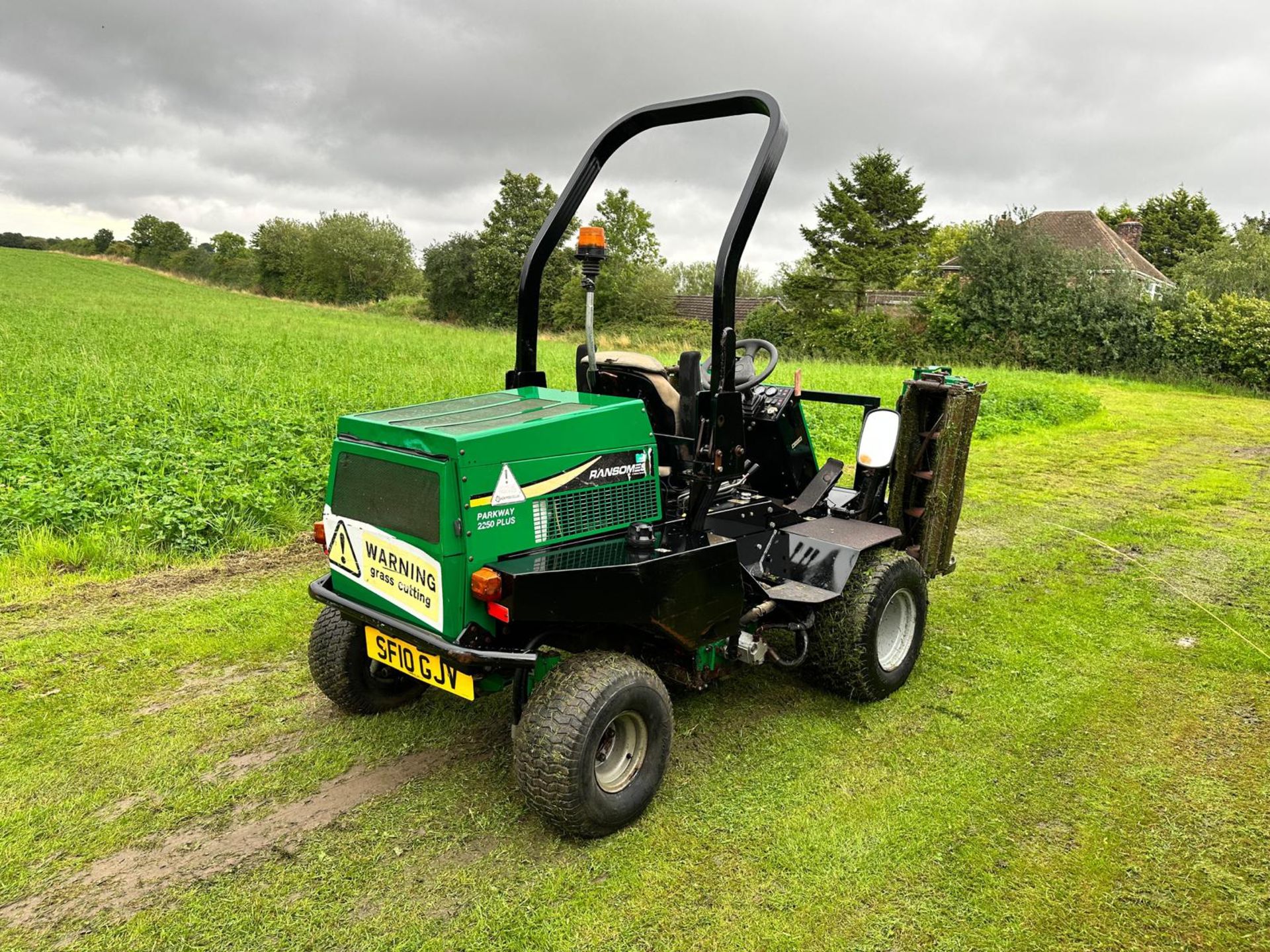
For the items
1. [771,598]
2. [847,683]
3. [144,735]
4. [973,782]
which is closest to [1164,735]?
[973,782]

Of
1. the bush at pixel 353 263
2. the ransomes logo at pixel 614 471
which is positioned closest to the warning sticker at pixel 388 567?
the ransomes logo at pixel 614 471

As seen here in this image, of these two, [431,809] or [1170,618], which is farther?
[1170,618]

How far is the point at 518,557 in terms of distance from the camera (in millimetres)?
2902

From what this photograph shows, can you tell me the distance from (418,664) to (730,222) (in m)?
2.06

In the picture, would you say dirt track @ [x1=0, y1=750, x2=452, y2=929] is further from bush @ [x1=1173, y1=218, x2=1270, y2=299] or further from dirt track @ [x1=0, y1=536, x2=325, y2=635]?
bush @ [x1=1173, y1=218, x2=1270, y2=299]

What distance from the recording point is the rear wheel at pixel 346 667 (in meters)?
3.52

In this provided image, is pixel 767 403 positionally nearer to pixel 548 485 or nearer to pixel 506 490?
pixel 548 485

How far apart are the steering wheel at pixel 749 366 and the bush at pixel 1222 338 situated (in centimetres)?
2155

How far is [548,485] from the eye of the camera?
298 centimetres

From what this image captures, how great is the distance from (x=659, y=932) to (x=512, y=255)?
130ft

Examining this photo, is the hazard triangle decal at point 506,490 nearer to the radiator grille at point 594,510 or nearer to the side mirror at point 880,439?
the radiator grille at point 594,510

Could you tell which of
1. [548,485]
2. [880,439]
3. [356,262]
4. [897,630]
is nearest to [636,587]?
[548,485]

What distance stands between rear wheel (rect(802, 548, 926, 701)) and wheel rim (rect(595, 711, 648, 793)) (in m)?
1.17

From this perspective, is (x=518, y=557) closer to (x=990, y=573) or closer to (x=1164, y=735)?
(x=1164, y=735)
